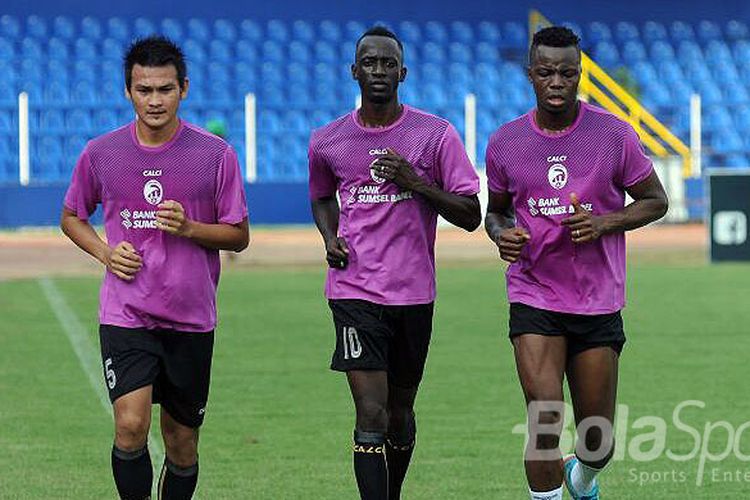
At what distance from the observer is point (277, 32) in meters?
41.3

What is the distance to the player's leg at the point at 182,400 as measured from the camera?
22.2 feet

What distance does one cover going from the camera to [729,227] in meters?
25.3

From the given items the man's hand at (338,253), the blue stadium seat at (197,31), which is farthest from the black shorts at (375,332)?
the blue stadium seat at (197,31)

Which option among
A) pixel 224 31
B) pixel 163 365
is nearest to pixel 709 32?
pixel 224 31

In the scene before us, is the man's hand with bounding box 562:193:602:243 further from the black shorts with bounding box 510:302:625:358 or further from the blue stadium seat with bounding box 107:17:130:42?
the blue stadium seat with bounding box 107:17:130:42

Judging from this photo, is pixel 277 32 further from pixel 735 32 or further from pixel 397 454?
pixel 397 454

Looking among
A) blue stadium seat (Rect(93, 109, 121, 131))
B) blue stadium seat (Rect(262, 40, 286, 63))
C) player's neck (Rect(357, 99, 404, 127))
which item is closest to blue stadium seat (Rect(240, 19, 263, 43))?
blue stadium seat (Rect(262, 40, 286, 63))

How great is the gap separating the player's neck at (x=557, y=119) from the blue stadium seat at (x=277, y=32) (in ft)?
113

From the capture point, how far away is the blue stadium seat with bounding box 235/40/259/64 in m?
40.4

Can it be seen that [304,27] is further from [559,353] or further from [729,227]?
[559,353]

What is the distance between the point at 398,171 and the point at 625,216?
38.1 inches

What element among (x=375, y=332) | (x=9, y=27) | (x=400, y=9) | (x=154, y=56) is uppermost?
(x=400, y=9)

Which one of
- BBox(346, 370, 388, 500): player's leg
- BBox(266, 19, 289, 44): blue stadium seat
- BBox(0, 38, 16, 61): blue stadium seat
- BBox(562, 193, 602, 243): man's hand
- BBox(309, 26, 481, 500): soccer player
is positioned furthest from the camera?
BBox(266, 19, 289, 44): blue stadium seat

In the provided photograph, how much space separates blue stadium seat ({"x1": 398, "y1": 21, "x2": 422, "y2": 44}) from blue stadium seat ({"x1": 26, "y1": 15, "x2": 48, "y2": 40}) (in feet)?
29.0
